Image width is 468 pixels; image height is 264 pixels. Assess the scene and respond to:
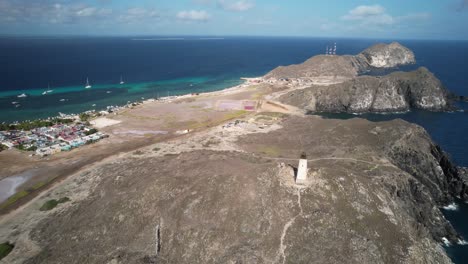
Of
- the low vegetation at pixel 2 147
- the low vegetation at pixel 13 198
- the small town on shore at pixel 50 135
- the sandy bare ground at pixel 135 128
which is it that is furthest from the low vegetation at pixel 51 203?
the low vegetation at pixel 2 147

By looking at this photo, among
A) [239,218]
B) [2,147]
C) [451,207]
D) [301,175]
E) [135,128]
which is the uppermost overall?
[301,175]

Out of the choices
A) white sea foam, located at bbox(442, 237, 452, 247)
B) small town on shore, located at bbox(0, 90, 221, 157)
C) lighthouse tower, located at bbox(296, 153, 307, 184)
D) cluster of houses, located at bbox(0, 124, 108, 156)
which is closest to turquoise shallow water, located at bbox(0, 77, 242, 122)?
small town on shore, located at bbox(0, 90, 221, 157)

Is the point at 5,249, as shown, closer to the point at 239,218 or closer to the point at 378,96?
the point at 239,218

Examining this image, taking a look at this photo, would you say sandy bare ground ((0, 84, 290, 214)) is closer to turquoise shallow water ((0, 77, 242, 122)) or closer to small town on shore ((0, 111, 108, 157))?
small town on shore ((0, 111, 108, 157))

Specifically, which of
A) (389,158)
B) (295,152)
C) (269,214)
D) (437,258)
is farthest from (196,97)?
(437,258)

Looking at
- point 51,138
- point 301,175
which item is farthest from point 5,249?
point 51,138

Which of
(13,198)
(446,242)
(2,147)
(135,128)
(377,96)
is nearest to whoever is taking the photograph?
(446,242)
